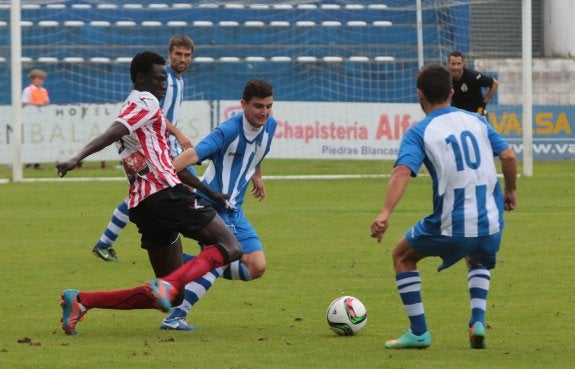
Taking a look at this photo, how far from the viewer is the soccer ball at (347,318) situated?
7.70m

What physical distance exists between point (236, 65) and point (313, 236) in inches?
608

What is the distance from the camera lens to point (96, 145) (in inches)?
281

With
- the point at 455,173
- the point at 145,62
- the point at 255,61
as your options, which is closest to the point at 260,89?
the point at 145,62

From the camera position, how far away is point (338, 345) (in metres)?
7.36

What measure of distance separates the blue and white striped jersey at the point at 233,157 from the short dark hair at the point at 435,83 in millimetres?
1738

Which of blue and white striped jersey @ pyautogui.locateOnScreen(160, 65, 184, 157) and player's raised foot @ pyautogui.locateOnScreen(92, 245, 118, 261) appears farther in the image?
player's raised foot @ pyautogui.locateOnScreen(92, 245, 118, 261)

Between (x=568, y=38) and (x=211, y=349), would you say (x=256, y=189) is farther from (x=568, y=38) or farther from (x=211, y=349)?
(x=568, y=38)

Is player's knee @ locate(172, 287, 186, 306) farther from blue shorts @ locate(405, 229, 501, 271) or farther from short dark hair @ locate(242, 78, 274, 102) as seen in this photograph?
short dark hair @ locate(242, 78, 274, 102)

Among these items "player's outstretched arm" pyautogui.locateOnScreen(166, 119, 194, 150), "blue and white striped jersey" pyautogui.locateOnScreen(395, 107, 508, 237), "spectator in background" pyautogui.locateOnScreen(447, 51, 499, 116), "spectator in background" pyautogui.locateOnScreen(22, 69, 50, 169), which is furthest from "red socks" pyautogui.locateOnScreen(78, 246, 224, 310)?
"spectator in background" pyautogui.locateOnScreen(22, 69, 50, 169)

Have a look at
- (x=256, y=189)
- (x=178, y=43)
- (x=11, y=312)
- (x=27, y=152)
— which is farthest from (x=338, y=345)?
(x=27, y=152)

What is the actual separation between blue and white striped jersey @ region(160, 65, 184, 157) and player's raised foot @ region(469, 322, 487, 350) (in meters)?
4.95

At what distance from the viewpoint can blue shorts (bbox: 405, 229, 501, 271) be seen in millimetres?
6941

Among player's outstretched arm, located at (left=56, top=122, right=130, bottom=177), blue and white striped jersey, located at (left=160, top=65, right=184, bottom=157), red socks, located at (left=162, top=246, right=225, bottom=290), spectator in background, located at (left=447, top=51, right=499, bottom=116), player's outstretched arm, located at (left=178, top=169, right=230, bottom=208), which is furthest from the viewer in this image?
spectator in background, located at (left=447, top=51, right=499, bottom=116)

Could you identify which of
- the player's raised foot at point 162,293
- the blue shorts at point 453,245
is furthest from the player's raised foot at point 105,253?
the blue shorts at point 453,245
